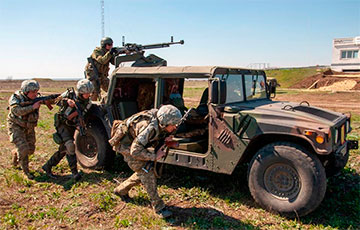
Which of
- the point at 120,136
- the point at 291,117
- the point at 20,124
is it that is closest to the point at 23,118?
the point at 20,124

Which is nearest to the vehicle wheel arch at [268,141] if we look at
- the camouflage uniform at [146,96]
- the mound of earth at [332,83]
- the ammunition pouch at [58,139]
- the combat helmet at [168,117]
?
the combat helmet at [168,117]

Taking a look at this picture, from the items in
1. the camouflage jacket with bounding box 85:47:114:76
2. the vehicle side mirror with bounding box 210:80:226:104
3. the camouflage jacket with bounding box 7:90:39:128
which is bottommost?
the camouflage jacket with bounding box 7:90:39:128

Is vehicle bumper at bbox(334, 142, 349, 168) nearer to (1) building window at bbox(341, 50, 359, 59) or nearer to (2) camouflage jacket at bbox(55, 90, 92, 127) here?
(2) camouflage jacket at bbox(55, 90, 92, 127)

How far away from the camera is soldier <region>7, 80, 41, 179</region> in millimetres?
5750

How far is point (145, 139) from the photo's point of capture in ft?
13.3

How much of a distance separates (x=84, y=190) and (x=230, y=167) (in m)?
2.33

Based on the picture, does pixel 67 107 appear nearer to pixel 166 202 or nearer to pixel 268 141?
pixel 166 202

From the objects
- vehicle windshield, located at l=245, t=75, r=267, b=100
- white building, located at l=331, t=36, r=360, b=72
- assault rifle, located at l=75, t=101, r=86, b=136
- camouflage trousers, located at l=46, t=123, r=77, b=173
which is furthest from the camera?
white building, located at l=331, t=36, r=360, b=72

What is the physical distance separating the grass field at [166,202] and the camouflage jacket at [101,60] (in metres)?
2.37

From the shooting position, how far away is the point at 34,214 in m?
4.46

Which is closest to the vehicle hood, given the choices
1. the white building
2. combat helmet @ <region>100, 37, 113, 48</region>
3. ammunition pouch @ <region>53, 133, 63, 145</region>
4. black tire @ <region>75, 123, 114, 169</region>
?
black tire @ <region>75, 123, 114, 169</region>

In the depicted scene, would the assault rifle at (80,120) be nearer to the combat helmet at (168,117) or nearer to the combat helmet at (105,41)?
the combat helmet at (168,117)

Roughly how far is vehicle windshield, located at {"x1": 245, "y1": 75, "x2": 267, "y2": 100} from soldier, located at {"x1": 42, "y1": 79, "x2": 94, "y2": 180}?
2.60 metres

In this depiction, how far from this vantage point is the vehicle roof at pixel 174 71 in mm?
4676
